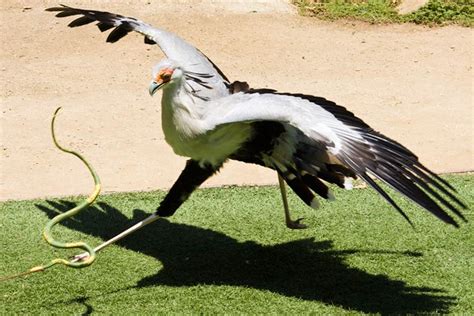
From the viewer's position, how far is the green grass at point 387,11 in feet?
33.8

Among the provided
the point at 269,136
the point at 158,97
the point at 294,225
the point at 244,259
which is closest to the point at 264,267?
the point at 244,259

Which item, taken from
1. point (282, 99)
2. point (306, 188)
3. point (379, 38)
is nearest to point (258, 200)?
point (306, 188)

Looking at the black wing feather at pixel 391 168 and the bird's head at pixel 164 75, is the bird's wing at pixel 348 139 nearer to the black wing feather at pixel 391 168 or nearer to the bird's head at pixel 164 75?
the black wing feather at pixel 391 168

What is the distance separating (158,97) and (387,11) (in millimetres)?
3451

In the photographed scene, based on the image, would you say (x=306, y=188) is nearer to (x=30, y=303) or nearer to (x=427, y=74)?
(x=30, y=303)

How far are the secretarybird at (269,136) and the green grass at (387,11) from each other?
5.08m

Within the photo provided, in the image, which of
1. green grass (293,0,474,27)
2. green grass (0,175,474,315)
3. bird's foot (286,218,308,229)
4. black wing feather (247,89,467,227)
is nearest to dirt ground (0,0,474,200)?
green grass (293,0,474,27)

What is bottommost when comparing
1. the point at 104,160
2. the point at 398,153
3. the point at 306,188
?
the point at 104,160

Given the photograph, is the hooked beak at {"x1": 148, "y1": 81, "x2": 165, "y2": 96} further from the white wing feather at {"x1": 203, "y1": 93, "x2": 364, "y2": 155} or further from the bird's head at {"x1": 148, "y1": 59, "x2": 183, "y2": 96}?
the white wing feather at {"x1": 203, "y1": 93, "x2": 364, "y2": 155}

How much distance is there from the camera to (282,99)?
491 cm

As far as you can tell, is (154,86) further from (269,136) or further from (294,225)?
(294,225)

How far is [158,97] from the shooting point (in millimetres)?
8523

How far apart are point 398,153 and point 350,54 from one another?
4.95 metres

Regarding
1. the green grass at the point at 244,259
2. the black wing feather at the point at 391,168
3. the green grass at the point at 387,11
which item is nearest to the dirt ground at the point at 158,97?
the green grass at the point at 387,11
